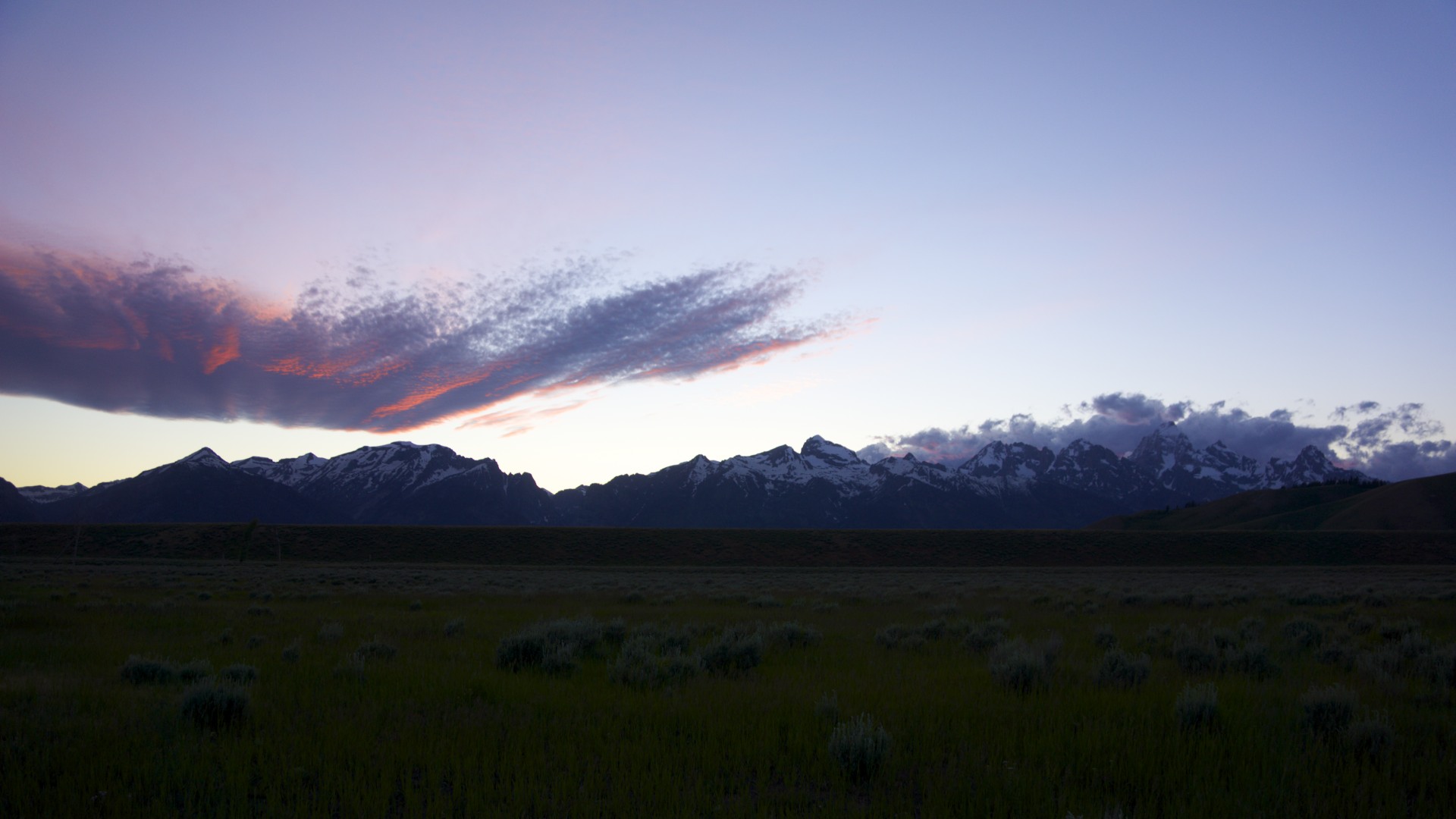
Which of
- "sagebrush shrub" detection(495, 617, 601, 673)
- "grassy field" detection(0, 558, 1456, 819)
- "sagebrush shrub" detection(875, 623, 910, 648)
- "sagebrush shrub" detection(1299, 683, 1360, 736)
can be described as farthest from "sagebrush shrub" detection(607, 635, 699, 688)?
"sagebrush shrub" detection(1299, 683, 1360, 736)

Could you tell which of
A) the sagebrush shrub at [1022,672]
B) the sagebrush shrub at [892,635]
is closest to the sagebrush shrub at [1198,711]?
the sagebrush shrub at [1022,672]

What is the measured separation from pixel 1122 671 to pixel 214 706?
10.1 m

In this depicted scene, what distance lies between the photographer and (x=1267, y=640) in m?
11.2

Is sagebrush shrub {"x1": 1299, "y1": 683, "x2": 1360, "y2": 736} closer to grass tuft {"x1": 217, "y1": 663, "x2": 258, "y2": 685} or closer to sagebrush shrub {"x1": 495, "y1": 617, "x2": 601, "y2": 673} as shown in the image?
sagebrush shrub {"x1": 495, "y1": 617, "x2": 601, "y2": 673}

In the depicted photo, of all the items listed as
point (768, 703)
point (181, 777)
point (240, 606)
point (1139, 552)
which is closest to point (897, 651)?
point (768, 703)

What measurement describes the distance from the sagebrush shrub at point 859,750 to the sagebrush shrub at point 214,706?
18.5 ft

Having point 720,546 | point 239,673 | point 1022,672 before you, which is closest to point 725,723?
point 1022,672

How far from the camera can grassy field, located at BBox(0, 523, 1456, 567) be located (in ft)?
237

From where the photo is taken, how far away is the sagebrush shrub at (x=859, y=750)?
16.4 feet

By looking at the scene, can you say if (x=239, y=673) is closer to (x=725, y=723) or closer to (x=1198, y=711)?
(x=725, y=723)

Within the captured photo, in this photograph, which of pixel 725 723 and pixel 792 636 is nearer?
pixel 725 723

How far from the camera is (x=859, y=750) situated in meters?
5.03

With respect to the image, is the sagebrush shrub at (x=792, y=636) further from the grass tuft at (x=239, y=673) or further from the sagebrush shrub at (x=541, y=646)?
the grass tuft at (x=239, y=673)

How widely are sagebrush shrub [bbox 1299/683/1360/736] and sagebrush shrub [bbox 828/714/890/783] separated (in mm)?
4109
